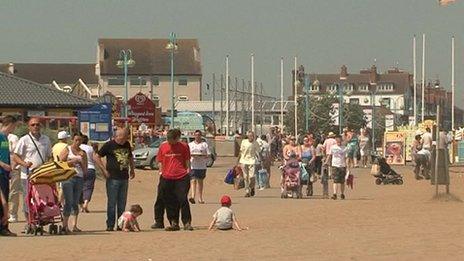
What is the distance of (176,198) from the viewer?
1978cm

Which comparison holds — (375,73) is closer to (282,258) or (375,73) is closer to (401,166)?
(401,166)

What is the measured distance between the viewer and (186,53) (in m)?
145

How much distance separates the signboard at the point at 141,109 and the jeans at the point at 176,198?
3219 cm

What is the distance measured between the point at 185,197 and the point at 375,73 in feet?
552

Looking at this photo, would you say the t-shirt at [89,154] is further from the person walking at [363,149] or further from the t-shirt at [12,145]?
the person walking at [363,149]

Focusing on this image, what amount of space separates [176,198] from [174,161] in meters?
0.63

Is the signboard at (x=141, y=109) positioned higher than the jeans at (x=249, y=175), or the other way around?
the signboard at (x=141, y=109)

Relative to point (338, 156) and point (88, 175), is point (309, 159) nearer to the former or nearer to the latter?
point (338, 156)

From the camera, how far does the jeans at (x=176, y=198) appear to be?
774 inches

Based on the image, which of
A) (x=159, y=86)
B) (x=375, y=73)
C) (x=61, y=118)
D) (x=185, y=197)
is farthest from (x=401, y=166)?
(x=375, y=73)

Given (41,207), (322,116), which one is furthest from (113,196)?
(322,116)

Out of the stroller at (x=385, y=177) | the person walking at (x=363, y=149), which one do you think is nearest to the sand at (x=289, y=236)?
the stroller at (x=385, y=177)

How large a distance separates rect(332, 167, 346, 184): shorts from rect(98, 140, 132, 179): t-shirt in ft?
34.9

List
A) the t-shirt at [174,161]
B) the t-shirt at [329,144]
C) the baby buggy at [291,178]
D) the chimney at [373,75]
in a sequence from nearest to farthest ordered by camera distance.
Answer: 1. the t-shirt at [174,161]
2. the t-shirt at [329,144]
3. the baby buggy at [291,178]
4. the chimney at [373,75]
